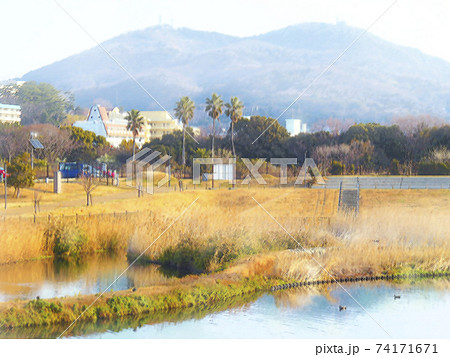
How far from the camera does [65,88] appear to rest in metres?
47.8

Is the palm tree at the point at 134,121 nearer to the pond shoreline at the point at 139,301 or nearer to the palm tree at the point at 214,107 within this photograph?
the palm tree at the point at 214,107

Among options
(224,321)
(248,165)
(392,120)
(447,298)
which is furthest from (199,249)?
(392,120)

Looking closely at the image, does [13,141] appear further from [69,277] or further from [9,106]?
[69,277]

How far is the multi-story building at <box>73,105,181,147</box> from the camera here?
5041 cm

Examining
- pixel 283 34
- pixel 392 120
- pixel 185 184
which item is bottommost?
pixel 185 184

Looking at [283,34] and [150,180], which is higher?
[283,34]

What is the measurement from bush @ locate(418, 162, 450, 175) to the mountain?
14.6 feet

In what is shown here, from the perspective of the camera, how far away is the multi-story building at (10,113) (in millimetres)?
56078

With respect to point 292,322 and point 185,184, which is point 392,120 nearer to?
point 185,184

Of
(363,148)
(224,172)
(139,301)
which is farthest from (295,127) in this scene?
(139,301)

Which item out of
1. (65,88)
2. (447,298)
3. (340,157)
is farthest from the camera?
(65,88)

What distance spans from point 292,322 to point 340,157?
26905 mm

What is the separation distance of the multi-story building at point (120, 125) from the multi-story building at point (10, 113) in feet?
17.8

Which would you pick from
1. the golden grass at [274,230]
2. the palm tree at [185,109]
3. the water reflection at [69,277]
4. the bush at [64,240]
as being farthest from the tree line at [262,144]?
the water reflection at [69,277]
